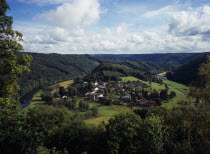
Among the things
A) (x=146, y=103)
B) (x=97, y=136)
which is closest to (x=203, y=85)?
(x=97, y=136)

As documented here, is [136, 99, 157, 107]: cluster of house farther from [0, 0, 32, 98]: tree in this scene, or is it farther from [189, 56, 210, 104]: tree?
[0, 0, 32, 98]: tree

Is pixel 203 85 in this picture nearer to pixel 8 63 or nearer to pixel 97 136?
pixel 8 63

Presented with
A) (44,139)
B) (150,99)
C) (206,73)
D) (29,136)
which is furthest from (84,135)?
(150,99)

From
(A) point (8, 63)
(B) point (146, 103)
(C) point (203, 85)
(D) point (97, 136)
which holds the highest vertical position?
Result: (A) point (8, 63)

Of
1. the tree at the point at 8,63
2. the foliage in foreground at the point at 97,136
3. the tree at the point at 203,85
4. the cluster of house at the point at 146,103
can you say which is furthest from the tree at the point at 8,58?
the cluster of house at the point at 146,103

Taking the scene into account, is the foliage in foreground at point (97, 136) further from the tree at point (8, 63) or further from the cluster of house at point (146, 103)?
the cluster of house at point (146, 103)

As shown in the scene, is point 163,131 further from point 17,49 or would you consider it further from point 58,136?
point 17,49

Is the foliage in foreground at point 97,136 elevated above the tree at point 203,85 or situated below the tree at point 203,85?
below

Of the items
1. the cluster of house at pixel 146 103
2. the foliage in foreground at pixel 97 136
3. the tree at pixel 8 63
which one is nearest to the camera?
the tree at pixel 8 63

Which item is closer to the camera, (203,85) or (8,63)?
(8,63)

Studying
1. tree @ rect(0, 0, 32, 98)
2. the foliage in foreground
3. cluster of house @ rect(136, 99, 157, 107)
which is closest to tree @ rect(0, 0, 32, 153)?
tree @ rect(0, 0, 32, 98)

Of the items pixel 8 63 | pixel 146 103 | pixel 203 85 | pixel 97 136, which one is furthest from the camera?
pixel 146 103
